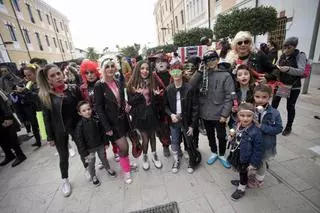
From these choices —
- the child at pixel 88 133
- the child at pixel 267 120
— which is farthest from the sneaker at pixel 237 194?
the child at pixel 88 133

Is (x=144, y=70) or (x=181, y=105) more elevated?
(x=144, y=70)

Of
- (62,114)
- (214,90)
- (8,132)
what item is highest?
(214,90)

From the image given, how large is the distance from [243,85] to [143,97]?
1.50m

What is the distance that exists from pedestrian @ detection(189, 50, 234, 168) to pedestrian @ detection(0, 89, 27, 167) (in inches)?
148

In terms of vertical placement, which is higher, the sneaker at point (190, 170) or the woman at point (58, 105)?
the woman at point (58, 105)

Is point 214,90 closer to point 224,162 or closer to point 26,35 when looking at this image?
point 224,162

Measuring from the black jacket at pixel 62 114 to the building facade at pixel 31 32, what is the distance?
594 inches

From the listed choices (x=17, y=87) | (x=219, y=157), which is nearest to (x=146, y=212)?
(x=219, y=157)

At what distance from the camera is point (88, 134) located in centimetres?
264

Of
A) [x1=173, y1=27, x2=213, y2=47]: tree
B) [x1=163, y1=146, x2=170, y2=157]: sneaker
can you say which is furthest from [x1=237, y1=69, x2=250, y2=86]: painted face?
[x1=173, y1=27, x2=213, y2=47]: tree

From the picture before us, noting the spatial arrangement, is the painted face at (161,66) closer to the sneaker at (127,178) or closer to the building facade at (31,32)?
the sneaker at (127,178)

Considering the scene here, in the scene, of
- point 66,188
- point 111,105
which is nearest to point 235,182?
point 111,105

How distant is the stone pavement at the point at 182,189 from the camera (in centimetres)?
223

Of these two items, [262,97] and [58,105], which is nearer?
[262,97]
